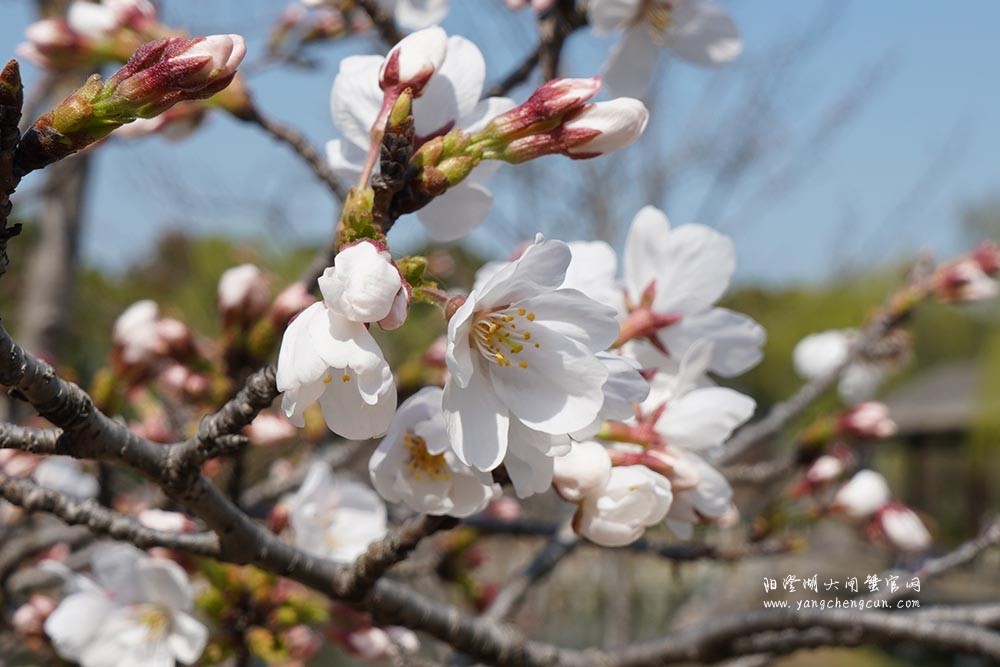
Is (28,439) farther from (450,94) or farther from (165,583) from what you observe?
(165,583)

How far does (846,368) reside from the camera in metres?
2.30

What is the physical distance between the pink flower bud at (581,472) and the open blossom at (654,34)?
65 centimetres

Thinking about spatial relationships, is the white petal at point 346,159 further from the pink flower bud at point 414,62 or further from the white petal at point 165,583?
the white petal at point 165,583

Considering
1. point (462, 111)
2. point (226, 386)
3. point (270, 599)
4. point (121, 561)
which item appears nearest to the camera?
point (462, 111)

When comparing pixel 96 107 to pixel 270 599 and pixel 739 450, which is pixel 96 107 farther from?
pixel 739 450

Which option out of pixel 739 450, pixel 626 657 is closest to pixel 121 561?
pixel 626 657

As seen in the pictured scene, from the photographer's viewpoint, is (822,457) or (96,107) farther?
(822,457)

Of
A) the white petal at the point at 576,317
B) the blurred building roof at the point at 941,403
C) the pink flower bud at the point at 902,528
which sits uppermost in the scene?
the white petal at the point at 576,317

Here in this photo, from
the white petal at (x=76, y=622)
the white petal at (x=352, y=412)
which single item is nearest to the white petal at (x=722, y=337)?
the white petal at (x=352, y=412)

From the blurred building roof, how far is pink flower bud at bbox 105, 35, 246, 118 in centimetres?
1147

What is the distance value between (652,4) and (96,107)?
0.95m

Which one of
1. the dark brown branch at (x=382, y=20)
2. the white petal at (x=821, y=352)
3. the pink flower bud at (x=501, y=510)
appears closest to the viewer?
the dark brown branch at (x=382, y=20)

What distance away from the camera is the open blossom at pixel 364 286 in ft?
1.95

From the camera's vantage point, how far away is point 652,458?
32.9 inches
